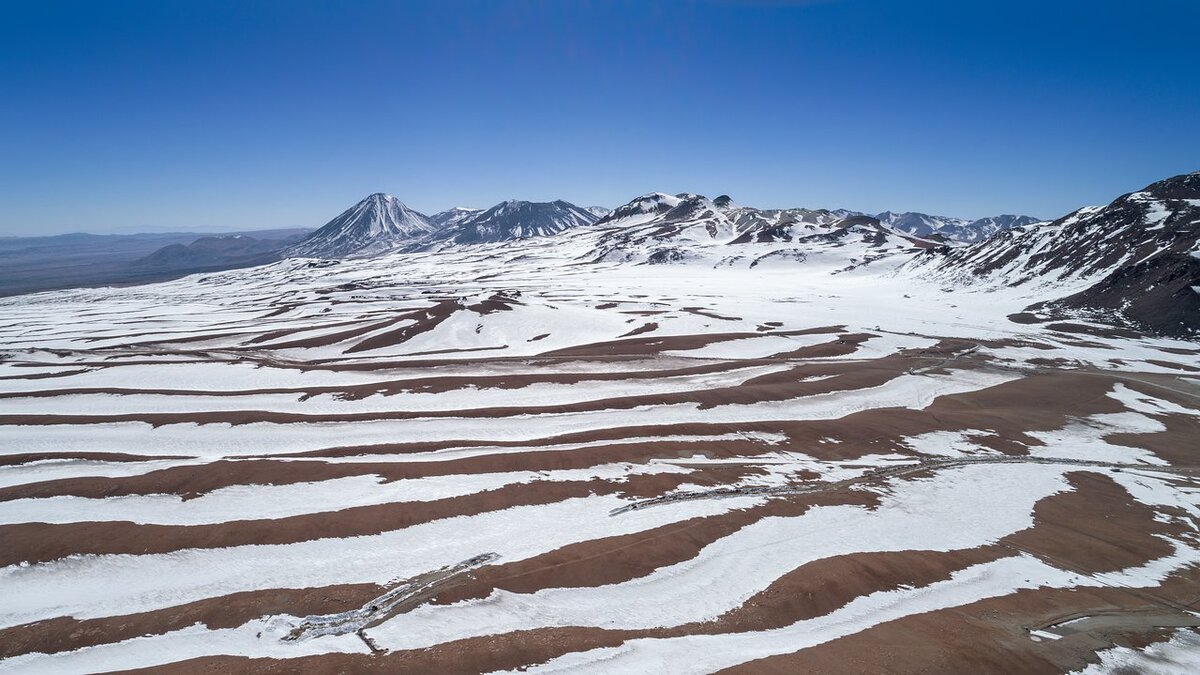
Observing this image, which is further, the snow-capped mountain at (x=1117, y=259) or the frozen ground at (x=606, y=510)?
the snow-capped mountain at (x=1117, y=259)

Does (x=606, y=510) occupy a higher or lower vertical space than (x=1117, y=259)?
lower

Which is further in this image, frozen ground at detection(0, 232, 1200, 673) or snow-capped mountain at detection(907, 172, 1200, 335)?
snow-capped mountain at detection(907, 172, 1200, 335)

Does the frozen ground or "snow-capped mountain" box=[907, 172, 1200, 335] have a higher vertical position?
"snow-capped mountain" box=[907, 172, 1200, 335]

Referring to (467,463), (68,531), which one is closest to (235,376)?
(68,531)

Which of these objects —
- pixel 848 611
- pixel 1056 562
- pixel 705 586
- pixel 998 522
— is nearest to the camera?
pixel 848 611

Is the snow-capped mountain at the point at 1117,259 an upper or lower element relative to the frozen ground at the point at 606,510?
upper

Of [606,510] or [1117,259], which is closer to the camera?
[606,510]

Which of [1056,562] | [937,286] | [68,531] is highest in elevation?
[937,286]

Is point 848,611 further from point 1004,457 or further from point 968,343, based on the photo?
point 968,343
